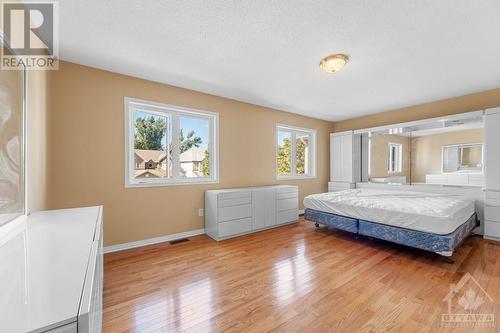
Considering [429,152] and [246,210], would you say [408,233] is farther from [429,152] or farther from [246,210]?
[429,152]

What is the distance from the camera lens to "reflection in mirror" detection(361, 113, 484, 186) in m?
3.64

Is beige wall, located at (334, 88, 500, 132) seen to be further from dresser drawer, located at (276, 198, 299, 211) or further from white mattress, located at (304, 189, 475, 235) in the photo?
dresser drawer, located at (276, 198, 299, 211)

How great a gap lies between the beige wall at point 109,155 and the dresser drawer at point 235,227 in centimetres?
50

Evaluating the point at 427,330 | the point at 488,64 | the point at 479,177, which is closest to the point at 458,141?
the point at 479,177

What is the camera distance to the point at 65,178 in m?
2.55

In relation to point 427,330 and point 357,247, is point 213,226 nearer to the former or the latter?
point 357,247

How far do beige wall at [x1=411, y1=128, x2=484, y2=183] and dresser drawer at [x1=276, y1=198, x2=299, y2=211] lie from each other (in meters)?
2.64

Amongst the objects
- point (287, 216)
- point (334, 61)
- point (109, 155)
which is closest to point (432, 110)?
point (334, 61)

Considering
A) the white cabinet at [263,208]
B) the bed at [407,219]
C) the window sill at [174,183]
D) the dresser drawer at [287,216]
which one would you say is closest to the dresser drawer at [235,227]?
the white cabinet at [263,208]

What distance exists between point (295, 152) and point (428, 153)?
8.96 feet

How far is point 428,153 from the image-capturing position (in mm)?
4285

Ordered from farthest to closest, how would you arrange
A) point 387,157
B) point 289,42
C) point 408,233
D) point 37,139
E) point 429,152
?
point 387,157 < point 429,152 < point 408,233 < point 289,42 < point 37,139

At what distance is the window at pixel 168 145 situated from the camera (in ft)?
10.1

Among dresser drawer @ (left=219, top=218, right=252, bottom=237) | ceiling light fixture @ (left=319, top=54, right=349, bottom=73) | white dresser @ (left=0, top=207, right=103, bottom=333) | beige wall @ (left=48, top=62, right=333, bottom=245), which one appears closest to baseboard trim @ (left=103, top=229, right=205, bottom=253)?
beige wall @ (left=48, top=62, right=333, bottom=245)
